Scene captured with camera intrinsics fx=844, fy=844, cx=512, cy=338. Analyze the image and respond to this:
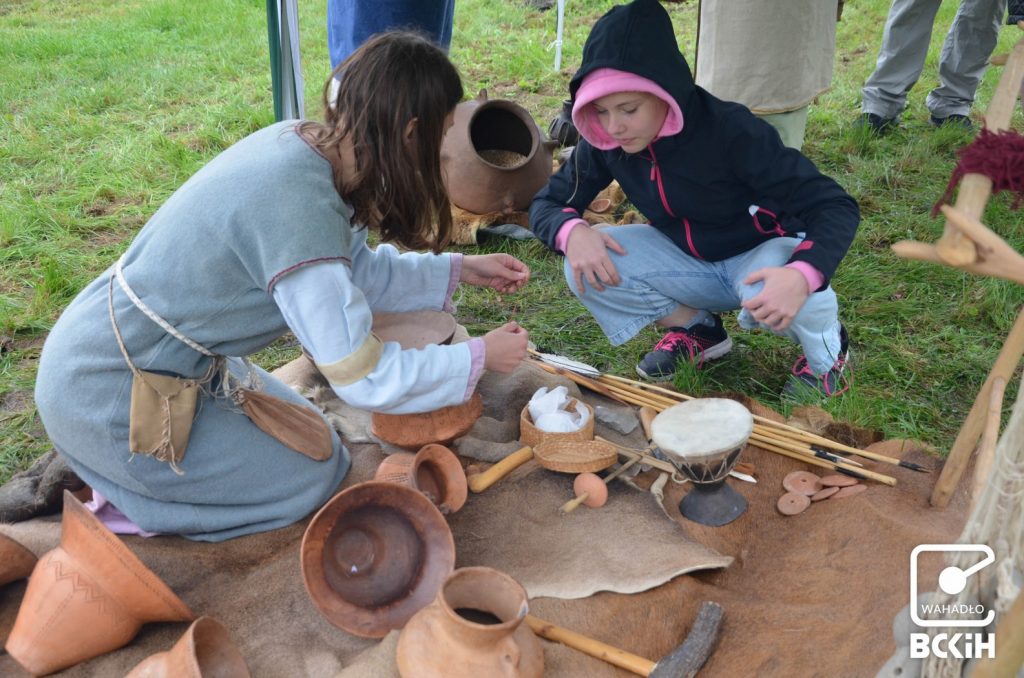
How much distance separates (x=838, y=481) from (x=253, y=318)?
173 cm

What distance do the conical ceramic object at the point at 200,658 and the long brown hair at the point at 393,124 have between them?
1080mm

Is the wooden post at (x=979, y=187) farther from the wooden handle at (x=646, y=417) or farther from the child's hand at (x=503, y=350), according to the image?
the wooden handle at (x=646, y=417)

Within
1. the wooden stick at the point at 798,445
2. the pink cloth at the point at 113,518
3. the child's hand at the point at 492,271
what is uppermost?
the child's hand at the point at 492,271

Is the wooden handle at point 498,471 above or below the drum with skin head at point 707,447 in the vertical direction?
below

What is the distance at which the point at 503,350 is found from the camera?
2.39 meters

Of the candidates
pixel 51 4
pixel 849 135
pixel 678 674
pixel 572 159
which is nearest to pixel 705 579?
pixel 678 674

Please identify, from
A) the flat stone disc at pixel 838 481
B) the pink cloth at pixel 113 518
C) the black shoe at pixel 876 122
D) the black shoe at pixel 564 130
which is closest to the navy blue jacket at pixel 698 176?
the flat stone disc at pixel 838 481

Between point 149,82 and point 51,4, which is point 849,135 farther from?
point 51,4

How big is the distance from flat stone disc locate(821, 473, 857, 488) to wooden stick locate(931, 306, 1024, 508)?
221 millimetres

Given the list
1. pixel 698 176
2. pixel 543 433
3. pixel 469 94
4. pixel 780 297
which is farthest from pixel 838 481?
pixel 469 94

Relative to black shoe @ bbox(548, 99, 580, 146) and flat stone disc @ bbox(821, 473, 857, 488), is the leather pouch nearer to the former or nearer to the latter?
flat stone disc @ bbox(821, 473, 857, 488)

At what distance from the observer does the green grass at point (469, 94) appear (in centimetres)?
330

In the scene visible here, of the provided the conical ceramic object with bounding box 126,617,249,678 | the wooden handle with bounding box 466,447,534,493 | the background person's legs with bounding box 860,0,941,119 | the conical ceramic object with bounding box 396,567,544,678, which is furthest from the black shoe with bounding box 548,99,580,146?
the conical ceramic object with bounding box 126,617,249,678

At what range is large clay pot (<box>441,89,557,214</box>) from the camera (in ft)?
14.4
